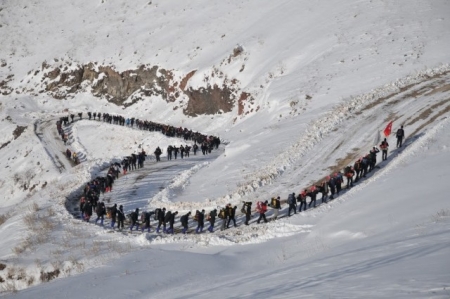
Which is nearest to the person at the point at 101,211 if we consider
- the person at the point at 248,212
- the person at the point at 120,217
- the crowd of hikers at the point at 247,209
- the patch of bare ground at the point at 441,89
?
the crowd of hikers at the point at 247,209

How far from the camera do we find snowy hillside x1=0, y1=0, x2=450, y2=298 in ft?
38.7

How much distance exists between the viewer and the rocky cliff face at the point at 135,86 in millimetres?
46119

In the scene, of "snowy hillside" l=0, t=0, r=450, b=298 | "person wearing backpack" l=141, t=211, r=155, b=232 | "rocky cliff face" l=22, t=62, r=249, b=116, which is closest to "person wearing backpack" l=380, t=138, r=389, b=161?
"snowy hillside" l=0, t=0, r=450, b=298

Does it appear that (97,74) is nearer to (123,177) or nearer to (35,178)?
(35,178)

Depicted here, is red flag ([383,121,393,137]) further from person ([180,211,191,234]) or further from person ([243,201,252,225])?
person ([180,211,191,234])

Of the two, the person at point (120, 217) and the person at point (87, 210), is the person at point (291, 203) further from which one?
the person at point (87, 210)

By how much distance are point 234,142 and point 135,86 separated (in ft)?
90.3

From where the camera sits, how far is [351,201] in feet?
59.0

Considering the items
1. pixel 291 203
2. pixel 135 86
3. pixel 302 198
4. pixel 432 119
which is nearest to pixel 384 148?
pixel 432 119

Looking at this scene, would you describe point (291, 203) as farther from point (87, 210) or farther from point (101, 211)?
point (87, 210)

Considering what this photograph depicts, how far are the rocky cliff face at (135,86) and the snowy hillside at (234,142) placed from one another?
23 centimetres

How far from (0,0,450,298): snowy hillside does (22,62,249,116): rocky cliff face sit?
229 millimetres

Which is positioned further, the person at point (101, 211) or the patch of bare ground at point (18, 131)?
the patch of bare ground at point (18, 131)

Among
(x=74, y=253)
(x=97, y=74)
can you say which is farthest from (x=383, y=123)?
(x=97, y=74)
